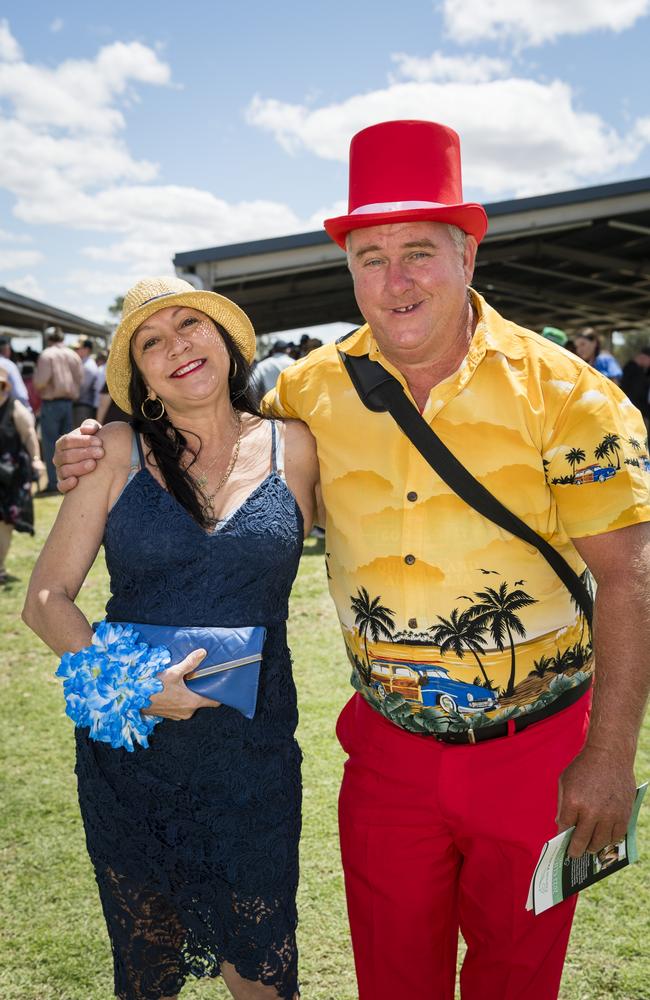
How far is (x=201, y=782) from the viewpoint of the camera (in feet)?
6.61

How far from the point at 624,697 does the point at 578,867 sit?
409 mm

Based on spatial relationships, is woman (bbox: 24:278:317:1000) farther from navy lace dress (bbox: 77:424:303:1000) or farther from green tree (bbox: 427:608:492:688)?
green tree (bbox: 427:608:492:688)

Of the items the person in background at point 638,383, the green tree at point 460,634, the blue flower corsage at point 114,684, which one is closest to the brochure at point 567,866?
the green tree at point 460,634

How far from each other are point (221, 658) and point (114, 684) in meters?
0.25

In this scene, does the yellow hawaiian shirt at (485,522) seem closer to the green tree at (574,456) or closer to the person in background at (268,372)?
the green tree at (574,456)

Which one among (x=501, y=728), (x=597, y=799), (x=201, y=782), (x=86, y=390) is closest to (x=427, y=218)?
(x=501, y=728)

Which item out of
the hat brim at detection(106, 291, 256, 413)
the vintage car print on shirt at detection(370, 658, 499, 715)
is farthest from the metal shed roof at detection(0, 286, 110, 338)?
the vintage car print on shirt at detection(370, 658, 499, 715)

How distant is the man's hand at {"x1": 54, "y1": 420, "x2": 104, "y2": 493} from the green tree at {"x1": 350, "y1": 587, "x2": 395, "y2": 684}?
762 mm

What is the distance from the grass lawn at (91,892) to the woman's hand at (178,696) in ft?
4.50

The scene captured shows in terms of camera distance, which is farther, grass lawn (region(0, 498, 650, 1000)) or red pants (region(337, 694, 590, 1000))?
grass lawn (region(0, 498, 650, 1000))

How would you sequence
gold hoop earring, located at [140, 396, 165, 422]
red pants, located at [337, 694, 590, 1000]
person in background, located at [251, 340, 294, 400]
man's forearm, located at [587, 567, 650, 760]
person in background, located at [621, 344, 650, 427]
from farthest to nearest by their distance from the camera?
person in background, located at [621, 344, 650, 427] < person in background, located at [251, 340, 294, 400] < gold hoop earring, located at [140, 396, 165, 422] < red pants, located at [337, 694, 590, 1000] < man's forearm, located at [587, 567, 650, 760]

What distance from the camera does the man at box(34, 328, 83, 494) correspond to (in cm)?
1162

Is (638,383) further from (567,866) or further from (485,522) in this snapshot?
(567,866)

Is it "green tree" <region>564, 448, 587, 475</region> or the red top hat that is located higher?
the red top hat
